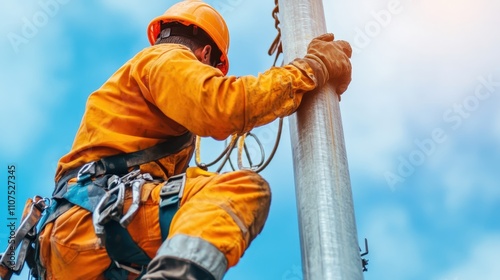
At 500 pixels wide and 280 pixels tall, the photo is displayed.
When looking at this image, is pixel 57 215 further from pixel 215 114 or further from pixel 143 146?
pixel 215 114

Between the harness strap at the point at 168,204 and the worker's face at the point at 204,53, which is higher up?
the worker's face at the point at 204,53

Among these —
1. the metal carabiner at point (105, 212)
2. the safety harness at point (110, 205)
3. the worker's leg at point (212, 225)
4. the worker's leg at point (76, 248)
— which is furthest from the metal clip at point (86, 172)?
the worker's leg at point (212, 225)

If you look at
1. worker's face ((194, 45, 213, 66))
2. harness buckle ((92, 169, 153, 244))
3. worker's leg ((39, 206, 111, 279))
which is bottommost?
worker's leg ((39, 206, 111, 279))

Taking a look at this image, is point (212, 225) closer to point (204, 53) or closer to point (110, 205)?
point (110, 205)

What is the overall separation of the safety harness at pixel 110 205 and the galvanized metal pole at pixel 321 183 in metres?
0.58

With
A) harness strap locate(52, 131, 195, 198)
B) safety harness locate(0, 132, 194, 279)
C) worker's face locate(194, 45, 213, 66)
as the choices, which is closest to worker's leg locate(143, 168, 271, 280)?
safety harness locate(0, 132, 194, 279)

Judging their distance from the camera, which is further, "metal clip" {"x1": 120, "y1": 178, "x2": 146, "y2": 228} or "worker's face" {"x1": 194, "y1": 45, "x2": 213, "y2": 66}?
"worker's face" {"x1": 194, "y1": 45, "x2": 213, "y2": 66}

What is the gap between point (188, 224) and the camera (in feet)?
9.09

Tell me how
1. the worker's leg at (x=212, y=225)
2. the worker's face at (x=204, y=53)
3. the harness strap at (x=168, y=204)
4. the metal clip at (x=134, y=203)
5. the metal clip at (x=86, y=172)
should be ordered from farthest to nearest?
the worker's face at (x=204, y=53) → the metal clip at (x=86, y=172) → the harness strap at (x=168, y=204) → the metal clip at (x=134, y=203) → the worker's leg at (x=212, y=225)

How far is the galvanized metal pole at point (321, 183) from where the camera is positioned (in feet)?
9.19

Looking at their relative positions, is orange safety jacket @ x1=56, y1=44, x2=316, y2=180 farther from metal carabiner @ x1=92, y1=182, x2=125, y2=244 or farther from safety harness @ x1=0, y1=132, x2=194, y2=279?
metal carabiner @ x1=92, y1=182, x2=125, y2=244

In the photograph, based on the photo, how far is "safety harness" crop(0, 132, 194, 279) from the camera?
306cm

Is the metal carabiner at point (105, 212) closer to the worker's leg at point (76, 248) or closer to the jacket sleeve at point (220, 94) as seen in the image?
the worker's leg at point (76, 248)

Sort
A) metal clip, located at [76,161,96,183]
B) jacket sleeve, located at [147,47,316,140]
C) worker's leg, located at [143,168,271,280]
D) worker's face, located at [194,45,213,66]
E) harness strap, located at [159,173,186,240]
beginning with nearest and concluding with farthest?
worker's leg, located at [143,168,271,280] < harness strap, located at [159,173,186,240] < jacket sleeve, located at [147,47,316,140] < metal clip, located at [76,161,96,183] < worker's face, located at [194,45,213,66]
